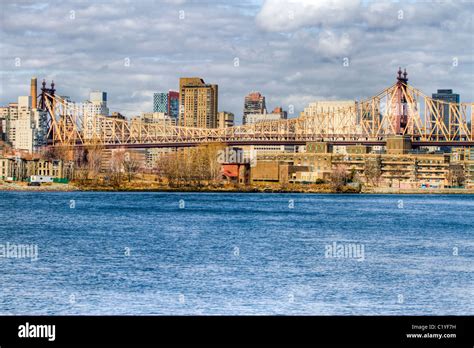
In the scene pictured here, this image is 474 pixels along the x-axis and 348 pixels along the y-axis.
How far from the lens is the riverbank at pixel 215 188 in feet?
261

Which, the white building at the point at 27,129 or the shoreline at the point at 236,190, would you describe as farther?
the white building at the point at 27,129

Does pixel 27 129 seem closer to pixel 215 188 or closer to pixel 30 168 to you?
pixel 30 168

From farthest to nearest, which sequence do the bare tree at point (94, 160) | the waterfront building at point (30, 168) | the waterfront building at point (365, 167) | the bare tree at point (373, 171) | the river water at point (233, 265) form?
the bare tree at point (373, 171) < the waterfront building at point (365, 167) < the bare tree at point (94, 160) < the waterfront building at point (30, 168) < the river water at point (233, 265)

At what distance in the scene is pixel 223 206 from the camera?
183 feet

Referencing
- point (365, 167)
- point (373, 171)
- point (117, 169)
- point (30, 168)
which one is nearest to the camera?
point (30, 168)

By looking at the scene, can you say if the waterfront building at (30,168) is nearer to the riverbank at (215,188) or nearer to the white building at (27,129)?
the riverbank at (215,188)

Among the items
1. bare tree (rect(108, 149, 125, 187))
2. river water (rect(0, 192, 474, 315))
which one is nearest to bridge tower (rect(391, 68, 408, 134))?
bare tree (rect(108, 149, 125, 187))

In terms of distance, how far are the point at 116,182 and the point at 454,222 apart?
4128 centimetres

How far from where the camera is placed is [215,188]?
3314 inches

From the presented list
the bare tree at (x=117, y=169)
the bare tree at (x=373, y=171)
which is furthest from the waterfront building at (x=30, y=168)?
the bare tree at (x=373, y=171)

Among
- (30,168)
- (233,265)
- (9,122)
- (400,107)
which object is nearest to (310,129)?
(400,107)

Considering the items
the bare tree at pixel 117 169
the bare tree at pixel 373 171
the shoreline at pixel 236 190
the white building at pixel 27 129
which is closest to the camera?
the shoreline at pixel 236 190

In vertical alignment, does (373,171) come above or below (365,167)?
below
